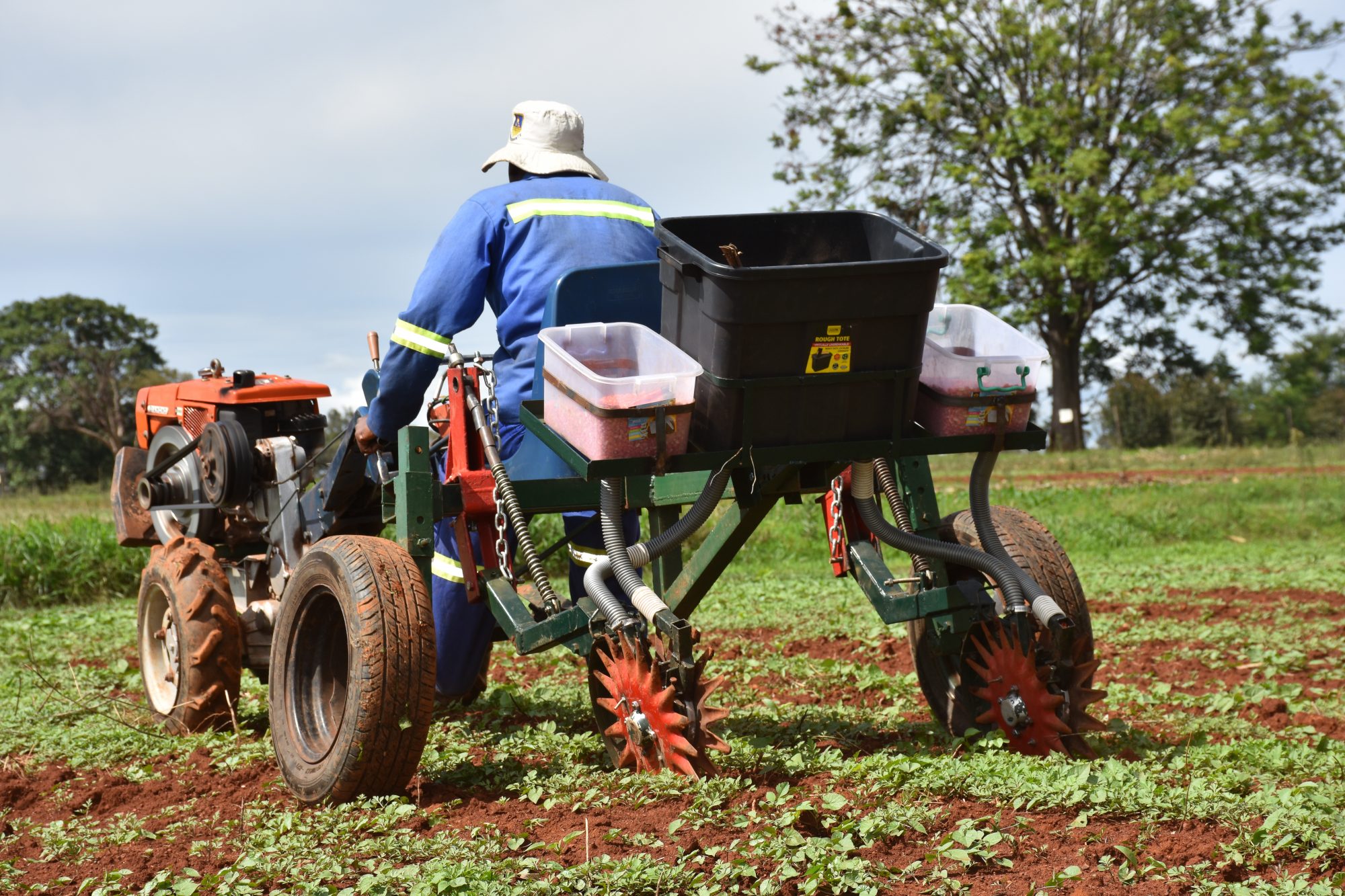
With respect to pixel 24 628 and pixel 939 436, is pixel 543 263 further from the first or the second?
pixel 24 628

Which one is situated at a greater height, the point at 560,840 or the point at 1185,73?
the point at 1185,73

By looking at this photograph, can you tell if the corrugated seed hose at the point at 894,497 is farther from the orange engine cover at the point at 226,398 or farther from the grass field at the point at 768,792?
the orange engine cover at the point at 226,398

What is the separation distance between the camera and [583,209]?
14.8 feet

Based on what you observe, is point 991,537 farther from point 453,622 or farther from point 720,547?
point 453,622

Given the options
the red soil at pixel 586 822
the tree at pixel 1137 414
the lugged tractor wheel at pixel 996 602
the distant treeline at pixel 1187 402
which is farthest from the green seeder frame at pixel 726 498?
the tree at pixel 1137 414

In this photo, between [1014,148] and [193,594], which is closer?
[193,594]

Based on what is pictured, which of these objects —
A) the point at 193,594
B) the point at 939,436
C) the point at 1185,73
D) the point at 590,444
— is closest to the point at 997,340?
the point at 939,436

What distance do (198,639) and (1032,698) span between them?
3338 millimetres

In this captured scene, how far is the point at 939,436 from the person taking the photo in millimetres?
3791

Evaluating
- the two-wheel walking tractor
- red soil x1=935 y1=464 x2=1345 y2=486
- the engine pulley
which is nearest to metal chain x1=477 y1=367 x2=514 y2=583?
the two-wheel walking tractor

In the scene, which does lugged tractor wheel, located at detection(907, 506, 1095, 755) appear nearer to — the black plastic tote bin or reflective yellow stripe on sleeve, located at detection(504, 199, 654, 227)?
the black plastic tote bin

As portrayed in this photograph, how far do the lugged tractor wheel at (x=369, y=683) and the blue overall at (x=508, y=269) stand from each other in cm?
45

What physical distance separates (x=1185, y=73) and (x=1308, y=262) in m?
5.55

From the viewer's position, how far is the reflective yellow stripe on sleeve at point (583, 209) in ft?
14.4
